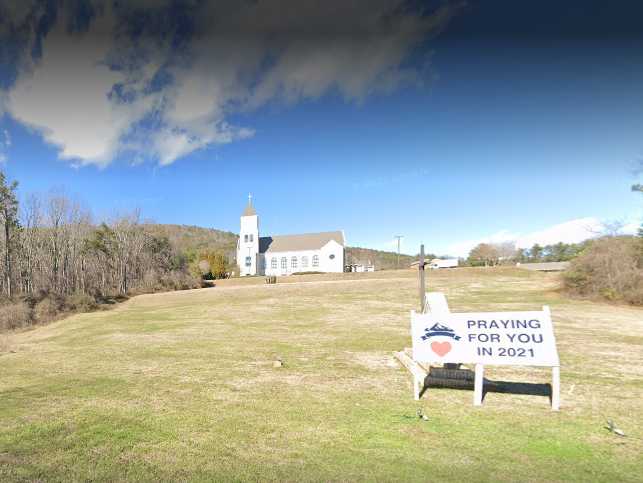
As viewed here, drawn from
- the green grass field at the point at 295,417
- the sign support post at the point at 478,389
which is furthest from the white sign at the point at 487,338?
the green grass field at the point at 295,417

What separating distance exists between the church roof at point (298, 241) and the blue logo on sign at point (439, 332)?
184 feet

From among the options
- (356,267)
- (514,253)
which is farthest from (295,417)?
(514,253)

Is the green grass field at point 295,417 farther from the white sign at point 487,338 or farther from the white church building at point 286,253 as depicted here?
the white church building at point 286,253

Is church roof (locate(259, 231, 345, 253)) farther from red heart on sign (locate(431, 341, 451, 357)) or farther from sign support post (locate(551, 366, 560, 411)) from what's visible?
sign support post (locate(551, 366, 560, 411))

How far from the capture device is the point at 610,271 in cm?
2203

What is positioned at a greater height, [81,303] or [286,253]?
[286,253]

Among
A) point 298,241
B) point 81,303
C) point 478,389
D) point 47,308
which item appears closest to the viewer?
point 478,389

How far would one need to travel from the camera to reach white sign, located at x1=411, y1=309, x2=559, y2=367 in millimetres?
5438

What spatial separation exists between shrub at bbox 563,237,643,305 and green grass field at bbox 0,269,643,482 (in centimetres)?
1358


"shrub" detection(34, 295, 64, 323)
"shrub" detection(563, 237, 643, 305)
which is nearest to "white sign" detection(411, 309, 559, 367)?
"shrub" detection(563, 237, 643, 305)

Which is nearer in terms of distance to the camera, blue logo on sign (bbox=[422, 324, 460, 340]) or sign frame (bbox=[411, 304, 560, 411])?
sign frame (bbox=[411, 304, 560, 411])

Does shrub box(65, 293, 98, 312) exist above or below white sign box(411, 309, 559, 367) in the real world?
below

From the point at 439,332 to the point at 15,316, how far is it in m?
26.8

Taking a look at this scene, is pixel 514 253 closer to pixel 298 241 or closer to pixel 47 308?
pixel 298 241
